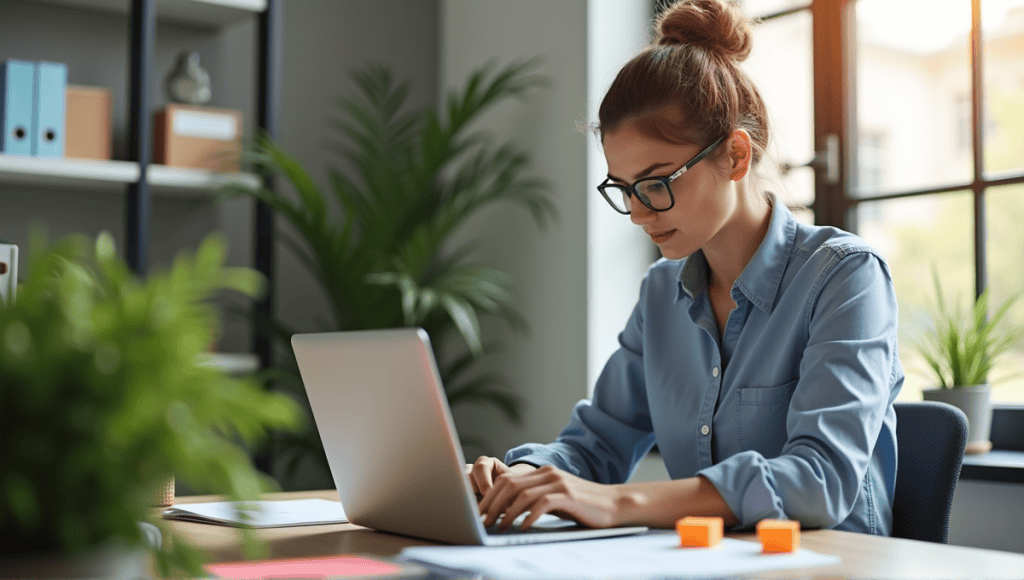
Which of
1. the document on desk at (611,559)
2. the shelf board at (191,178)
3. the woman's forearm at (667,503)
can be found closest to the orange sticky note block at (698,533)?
the document on desk at (611,559)

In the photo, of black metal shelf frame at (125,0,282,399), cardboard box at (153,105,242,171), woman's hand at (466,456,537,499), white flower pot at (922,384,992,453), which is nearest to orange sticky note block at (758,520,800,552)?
woman's hand at (466,456,537,499)

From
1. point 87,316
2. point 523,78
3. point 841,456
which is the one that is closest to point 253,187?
point 523,78

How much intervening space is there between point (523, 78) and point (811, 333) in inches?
74.2

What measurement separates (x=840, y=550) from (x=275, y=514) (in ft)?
2.25

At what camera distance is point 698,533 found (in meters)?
0.94

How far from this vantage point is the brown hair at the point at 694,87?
1.41 meters

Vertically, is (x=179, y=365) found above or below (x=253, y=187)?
below

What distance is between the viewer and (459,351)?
10.8 ft

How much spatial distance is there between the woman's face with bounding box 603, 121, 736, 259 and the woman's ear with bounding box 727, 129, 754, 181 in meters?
0.01

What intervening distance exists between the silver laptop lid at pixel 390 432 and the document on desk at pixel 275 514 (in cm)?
8

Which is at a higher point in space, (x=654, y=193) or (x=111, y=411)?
(x=654, y=193)

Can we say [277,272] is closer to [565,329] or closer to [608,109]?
[565,329]

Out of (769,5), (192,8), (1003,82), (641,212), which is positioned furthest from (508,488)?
(192,8)

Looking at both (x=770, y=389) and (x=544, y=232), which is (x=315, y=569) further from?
(x=544, y=232)
